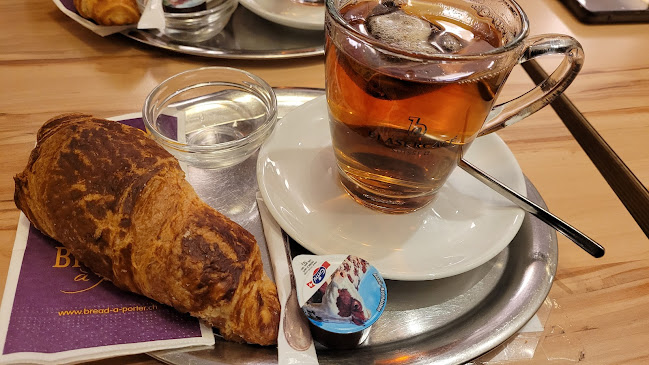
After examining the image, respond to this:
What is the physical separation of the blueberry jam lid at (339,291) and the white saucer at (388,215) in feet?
0.12

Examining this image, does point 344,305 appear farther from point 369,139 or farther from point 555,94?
point 555,94

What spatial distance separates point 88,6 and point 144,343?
0.85 metres

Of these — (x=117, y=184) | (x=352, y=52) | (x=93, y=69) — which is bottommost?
(x=93, y=69)

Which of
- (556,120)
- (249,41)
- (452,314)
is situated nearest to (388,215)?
(452,314)

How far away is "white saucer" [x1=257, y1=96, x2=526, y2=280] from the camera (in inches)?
26.6

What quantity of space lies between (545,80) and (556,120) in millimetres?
347

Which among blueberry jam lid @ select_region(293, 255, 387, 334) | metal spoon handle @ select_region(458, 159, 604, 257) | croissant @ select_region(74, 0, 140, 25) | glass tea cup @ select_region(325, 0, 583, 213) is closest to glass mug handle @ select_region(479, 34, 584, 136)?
glass tea cup @ select_region(325, 0, 583, 213)

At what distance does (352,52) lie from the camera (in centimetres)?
63

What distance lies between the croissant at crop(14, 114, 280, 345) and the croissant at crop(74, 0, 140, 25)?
55 centimetres

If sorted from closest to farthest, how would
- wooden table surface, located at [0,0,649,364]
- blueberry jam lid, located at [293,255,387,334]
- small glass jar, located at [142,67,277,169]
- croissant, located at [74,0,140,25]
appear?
1. blueberry jam lid, located at [293,255,387,334]
2. wooden table surface, located at [0,0,649,364]
3. small glass jar, located at [142,67,277,169]
4. croissant, located at [74,0,140,25]

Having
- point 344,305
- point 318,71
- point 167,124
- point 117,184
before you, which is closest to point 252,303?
point 344,305

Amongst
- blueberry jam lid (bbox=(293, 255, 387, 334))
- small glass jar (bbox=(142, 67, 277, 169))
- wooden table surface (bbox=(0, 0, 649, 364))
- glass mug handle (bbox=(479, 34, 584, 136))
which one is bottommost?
→ wooden table surface (bbox=(0, 0, 649, 364))

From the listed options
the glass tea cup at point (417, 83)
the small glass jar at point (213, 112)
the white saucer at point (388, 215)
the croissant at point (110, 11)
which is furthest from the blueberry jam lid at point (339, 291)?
the croissant at point (110, 11)

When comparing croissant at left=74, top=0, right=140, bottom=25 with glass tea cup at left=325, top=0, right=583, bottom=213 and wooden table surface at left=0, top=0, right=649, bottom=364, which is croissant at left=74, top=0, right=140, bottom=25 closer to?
wooden table surface at left=0, top=0, right=649, bottom=364
